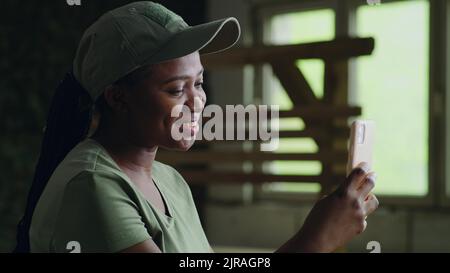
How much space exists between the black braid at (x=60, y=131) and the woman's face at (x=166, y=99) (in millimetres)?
49

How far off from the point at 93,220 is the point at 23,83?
2.34 metres

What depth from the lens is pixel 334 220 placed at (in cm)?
51

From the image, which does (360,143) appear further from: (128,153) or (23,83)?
(23,83)

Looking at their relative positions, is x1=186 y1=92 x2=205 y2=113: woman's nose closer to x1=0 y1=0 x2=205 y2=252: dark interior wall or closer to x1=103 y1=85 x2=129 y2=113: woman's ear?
x1=103 y1=85 x2=129 y2=113: woman's ear

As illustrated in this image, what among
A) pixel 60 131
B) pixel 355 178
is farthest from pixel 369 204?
pixel 60 131

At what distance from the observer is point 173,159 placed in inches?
112

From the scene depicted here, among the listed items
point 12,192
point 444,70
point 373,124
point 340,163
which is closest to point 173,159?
point 12,192

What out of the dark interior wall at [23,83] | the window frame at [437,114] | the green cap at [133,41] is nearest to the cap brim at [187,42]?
the green cap at [133,41]

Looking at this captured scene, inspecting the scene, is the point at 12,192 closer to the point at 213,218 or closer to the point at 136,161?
the point at 213,218

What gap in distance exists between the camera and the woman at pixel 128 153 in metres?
0.52

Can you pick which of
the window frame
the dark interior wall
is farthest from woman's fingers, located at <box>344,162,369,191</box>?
the window frame

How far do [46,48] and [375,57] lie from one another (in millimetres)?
1569

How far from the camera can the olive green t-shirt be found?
0.52 metres

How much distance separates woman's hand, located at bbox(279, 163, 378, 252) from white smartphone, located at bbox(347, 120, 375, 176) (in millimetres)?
71
